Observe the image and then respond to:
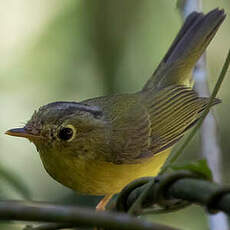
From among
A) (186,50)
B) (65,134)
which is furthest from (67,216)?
(186,50)

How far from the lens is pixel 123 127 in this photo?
396 centimetres

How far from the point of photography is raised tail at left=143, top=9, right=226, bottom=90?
464cm

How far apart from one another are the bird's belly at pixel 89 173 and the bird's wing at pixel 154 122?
103mm

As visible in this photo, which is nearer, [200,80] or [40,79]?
[200,80]

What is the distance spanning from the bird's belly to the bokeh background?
1.51m

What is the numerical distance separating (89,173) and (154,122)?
114 cm

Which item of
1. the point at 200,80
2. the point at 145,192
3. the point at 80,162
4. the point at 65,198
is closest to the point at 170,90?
the point at 200,80

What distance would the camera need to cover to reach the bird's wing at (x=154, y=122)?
378cm

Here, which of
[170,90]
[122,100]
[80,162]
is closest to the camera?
[80,162]

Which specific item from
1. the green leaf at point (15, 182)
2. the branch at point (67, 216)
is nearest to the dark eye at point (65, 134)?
the green leaf at point (15, 182)

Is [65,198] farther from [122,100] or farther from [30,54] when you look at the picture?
[30,54]

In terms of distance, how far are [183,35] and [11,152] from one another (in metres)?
1.97

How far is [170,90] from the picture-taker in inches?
183

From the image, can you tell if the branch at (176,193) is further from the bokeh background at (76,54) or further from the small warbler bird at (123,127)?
the bokeh background at (76,54)
